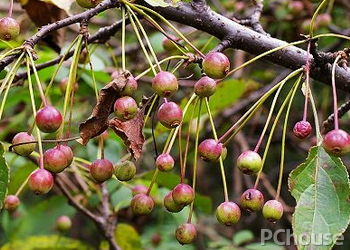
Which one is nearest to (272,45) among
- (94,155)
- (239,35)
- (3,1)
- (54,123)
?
(239,35)

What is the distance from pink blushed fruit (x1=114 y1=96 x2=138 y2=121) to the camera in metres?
0.98

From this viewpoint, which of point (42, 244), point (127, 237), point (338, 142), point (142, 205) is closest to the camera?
point (338, 142)

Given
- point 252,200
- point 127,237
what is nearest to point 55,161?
point 252,200

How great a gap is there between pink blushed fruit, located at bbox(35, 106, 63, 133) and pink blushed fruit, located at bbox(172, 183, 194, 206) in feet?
0.91

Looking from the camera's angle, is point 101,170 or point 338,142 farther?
point 101,170

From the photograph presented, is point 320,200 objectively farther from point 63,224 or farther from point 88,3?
point 63,224

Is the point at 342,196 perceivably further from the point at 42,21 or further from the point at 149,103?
the point at 42,21

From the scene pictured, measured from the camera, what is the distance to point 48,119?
969mm

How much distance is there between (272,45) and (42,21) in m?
0.75

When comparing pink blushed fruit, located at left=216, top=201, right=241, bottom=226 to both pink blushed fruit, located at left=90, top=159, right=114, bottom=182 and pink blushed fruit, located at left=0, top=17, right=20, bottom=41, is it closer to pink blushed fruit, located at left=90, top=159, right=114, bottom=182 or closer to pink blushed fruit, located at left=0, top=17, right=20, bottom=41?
pink blushed fruit, located at left=90, top=159, right=114, bottom=182

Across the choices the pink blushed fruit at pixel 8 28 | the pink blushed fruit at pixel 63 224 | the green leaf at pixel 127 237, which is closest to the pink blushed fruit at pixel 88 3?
the pink blushed fruit at pixel 8 28

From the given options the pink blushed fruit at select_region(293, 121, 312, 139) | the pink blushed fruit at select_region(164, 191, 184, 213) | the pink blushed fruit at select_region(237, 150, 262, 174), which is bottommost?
the pink blushed fruit at select_region(164, 191, 184, 213)

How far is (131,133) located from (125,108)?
7 cm

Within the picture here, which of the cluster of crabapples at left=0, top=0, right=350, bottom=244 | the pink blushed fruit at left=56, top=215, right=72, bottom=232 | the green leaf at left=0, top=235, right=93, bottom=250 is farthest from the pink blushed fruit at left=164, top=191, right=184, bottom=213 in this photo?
the green leaf at left=0, top=235, right=93, bottom=250
